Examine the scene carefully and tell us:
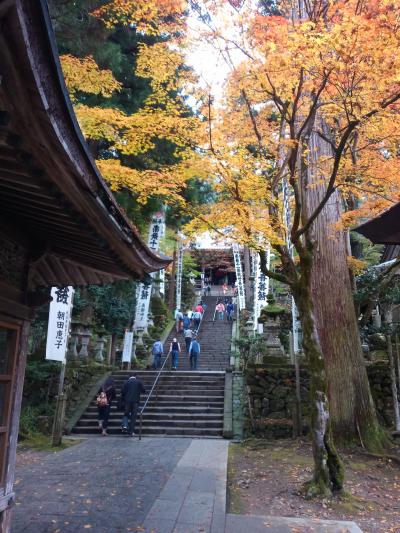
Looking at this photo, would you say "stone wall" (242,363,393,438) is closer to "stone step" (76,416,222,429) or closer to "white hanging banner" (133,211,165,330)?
"stone step" (76,416,222,429)

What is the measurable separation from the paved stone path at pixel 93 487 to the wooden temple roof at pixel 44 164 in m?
3.24

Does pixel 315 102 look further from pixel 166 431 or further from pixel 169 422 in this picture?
pixel 169 422

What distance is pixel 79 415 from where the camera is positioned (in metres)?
13.0

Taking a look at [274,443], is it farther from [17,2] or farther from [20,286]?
[17,2]

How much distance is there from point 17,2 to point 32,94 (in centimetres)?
39

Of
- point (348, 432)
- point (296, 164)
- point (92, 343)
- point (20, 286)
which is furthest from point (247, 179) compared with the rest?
point (92, 343)

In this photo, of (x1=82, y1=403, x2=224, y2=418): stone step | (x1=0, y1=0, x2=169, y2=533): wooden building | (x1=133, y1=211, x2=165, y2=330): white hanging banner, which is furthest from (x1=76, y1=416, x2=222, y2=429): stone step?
(x1=0, y1=0, x2=169, y2=533): wooden building

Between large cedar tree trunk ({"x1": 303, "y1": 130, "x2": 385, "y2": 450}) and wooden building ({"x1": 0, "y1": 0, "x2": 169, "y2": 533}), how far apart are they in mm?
5818

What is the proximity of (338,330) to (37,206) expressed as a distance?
820cm

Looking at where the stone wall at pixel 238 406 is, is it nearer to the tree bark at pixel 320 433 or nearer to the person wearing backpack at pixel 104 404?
the person wearing backpack at pixel 104 404

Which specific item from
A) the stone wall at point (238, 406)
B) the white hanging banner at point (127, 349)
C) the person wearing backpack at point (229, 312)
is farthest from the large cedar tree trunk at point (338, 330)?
the person wearing backpack at point (229, 312)

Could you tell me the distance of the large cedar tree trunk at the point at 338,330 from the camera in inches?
365

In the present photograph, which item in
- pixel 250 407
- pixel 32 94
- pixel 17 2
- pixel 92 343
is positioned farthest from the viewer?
pixel 92 343

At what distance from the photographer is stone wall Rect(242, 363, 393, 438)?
1162cm
